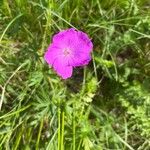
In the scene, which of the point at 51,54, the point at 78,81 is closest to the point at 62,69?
the point at 51,54

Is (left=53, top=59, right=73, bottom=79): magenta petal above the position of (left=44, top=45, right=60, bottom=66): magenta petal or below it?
below

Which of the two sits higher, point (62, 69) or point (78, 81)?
point (62, 69)

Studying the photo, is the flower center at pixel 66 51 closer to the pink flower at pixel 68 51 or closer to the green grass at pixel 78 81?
the pink flower at pixel 68 51

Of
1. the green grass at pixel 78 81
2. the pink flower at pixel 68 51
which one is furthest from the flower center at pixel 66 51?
the green grass at pixel 78 81

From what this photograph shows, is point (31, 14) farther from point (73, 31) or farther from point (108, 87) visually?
point (108, 87)

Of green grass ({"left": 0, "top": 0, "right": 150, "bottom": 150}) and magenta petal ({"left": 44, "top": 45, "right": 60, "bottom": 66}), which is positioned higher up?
magenta petal ({"left": 44, "top": 45, "right": 60, "bottom": 66})

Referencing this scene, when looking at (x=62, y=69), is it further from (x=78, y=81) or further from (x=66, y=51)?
(x=78, y=81)

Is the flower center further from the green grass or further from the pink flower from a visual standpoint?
the green grass

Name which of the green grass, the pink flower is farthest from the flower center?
the green grass
